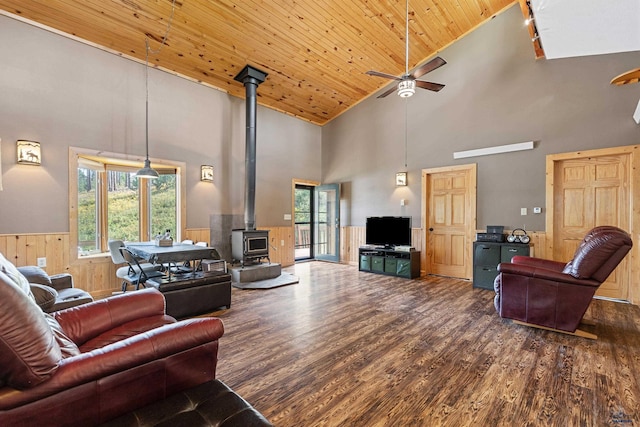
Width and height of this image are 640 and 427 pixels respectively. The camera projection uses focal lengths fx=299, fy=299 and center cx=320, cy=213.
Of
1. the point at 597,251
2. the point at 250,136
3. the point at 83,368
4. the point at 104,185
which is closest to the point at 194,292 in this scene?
the point at 83,368

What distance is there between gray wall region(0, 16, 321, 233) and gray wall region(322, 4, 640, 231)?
2.69 m

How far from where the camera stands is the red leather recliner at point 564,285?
2.81 metres

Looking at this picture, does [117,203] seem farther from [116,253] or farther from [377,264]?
[377,264]

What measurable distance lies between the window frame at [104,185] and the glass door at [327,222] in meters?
3.47

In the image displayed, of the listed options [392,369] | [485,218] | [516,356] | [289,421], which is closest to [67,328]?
[289,421]

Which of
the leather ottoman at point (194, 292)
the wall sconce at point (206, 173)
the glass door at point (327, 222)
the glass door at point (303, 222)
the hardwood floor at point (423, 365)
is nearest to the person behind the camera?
the hardwood floor at point (423, 365)

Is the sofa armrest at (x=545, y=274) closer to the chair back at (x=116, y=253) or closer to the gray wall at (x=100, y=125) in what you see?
the gray wall at (x=100, y=125)

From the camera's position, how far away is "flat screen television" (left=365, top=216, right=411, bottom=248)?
595cm

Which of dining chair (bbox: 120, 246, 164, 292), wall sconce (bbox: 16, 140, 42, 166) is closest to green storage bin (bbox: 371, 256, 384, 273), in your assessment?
dining chair (bbox: 120, 246, 164, 292)

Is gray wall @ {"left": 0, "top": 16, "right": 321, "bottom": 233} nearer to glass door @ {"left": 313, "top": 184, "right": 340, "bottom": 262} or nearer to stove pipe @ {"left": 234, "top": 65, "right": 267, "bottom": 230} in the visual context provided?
stove pipe @ {"left": 234, "top": 65, "right": 267, "bottom": 230}

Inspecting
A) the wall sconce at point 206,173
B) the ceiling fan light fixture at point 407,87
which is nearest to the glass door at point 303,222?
the wall sconce at point 206,173

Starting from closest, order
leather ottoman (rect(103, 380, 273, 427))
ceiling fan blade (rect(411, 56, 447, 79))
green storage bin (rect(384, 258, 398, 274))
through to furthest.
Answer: leather ottoman (rect(103, 380, 273, 427)), ceiling fan blade (rect(411, 56, 447, 79)), green storage bin (rect(384, 258, 398, 274))

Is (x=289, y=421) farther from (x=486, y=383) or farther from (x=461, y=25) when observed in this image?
(x=461, y=25)

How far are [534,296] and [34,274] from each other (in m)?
4.98
